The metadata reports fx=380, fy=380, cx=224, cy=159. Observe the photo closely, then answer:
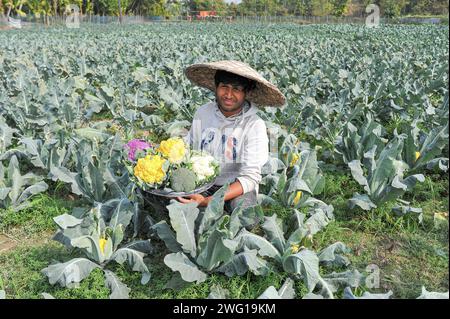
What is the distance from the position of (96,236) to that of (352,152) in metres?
2.82

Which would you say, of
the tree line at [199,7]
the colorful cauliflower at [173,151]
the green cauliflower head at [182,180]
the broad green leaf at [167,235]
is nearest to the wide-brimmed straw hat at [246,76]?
the colorful cauliflower at [173,151]

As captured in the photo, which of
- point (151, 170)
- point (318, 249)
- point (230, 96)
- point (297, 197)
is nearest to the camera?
point (151, 170)

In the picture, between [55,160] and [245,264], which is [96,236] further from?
[55,160]

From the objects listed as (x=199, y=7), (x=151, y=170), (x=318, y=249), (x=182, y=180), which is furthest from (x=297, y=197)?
(x=199, y=7)

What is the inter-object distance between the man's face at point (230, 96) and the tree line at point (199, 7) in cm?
4512

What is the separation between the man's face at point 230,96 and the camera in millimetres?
2838

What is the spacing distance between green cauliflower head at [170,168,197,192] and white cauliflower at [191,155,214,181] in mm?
Result: 89

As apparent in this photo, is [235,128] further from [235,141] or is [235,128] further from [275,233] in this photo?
[275,233]

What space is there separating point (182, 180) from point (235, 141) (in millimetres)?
672

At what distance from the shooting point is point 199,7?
10044 centimetres

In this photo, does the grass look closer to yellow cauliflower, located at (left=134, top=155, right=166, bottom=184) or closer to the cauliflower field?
the cauliflower field

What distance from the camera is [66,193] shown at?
3.94 meters

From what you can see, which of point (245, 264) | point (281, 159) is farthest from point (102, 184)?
point (281, 159)
